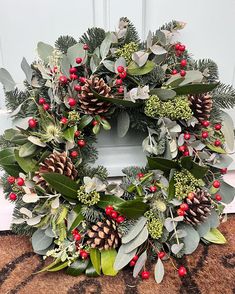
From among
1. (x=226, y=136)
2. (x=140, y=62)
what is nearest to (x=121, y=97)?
(x=140, y=62)

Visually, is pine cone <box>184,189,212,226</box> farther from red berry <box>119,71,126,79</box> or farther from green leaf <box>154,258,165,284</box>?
red berry <box>119,71,126,79</box>

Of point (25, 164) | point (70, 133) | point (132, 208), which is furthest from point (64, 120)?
point (132, 208)

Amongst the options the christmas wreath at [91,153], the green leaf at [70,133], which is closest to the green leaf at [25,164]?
the christmas wreath at [91,153]

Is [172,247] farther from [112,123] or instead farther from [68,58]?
[68,58]

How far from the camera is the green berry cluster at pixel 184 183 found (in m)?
0.76

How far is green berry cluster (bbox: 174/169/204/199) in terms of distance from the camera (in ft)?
2.48

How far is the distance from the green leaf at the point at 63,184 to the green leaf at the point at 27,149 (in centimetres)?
9

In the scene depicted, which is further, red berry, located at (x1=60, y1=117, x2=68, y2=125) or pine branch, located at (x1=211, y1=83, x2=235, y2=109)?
pine branch, located at (x1=211, y1=83, x2=235, y2=109)

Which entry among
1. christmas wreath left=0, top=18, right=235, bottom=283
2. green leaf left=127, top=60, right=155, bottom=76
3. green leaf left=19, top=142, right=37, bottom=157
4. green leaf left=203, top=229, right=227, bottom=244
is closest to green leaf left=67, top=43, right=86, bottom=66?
christmas wreath left=0, top=18, right=235, bottom=283

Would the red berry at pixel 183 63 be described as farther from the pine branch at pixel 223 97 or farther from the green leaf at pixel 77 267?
the green leaf at pixel 77 267

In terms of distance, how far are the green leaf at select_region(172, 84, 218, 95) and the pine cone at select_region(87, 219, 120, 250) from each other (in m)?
0.33

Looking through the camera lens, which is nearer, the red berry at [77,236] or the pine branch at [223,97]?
the red berry at [77,236]

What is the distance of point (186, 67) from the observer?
827mm

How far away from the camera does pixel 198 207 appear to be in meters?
0.76
